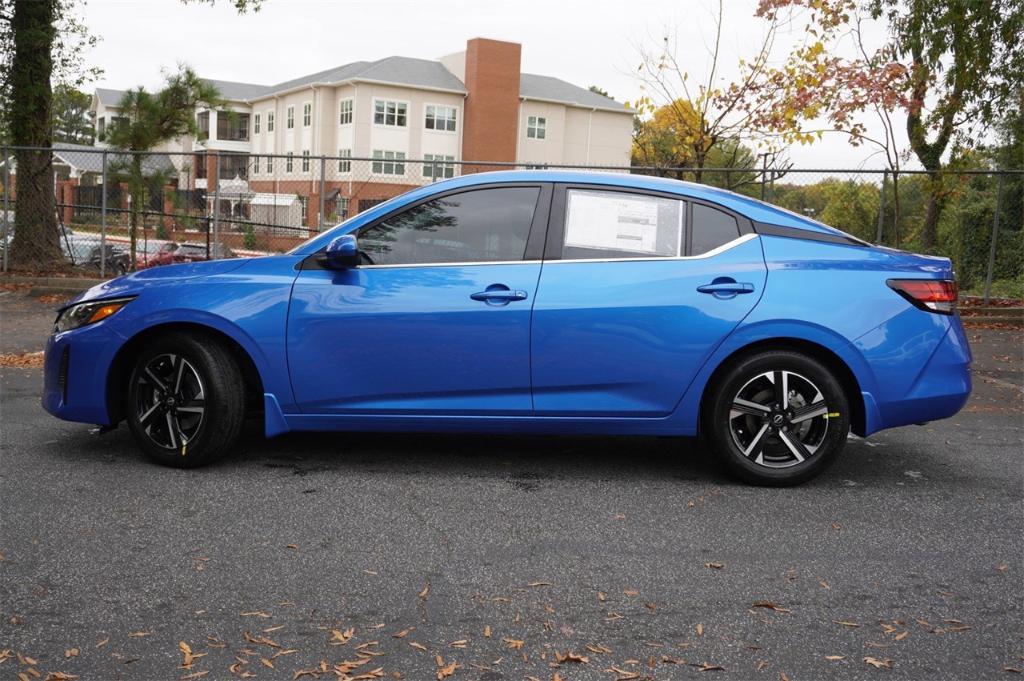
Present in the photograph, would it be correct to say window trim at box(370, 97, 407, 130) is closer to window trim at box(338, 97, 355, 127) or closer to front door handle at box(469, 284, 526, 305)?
window trim at box(338, 97, 355, 127)

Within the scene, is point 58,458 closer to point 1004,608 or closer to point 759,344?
point 759,344

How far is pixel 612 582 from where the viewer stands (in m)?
3.99

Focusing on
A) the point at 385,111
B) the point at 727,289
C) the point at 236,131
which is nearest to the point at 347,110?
the point at 385,111

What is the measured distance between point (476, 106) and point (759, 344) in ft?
171

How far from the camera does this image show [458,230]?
553 cm

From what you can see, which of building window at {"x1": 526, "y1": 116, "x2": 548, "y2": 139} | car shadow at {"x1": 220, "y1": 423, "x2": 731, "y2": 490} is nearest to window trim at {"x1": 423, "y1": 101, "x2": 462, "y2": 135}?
building window at {"x1": 526, "y1": 116, "x2": 548, "y2": 139}

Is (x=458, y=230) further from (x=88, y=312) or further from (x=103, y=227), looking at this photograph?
(x=103, y=227)

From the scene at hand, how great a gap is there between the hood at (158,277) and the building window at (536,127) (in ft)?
178

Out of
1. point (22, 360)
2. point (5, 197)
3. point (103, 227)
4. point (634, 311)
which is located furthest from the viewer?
point (5, 197)

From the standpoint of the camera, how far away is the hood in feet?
18.4

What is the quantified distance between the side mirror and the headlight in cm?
114

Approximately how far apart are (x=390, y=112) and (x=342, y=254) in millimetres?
51155

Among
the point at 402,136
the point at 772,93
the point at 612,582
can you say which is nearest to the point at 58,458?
the point at 612,582

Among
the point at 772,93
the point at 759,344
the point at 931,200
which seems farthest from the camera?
the point at 772,93
